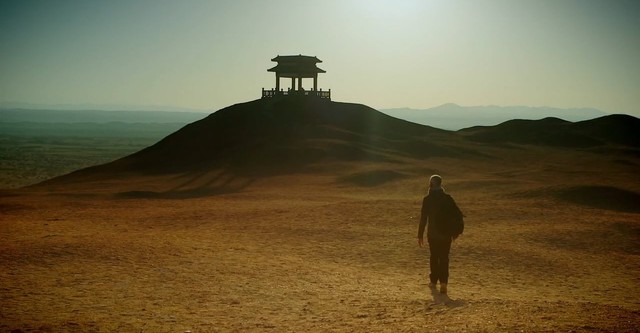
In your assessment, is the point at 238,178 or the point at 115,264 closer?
the point at 115,264

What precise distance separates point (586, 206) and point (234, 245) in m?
15.7

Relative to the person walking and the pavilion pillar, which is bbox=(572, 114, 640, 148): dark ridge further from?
the person walking

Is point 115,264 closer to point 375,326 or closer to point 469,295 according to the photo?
point 375,326

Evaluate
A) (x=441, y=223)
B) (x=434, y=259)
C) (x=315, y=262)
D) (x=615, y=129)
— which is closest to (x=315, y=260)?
(x=315, y=262)

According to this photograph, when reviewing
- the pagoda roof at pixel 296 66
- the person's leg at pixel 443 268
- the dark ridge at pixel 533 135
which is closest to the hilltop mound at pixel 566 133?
the dark ridge at pixel 533 135

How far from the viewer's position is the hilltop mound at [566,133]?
183 ft

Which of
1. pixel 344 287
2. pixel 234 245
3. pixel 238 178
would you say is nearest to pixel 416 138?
pixel 238 178

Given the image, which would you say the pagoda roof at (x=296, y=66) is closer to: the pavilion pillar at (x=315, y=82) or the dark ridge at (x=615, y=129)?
the pavilion pillar at (x=315, y=82)

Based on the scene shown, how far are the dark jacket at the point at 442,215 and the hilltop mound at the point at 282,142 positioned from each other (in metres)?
25.8

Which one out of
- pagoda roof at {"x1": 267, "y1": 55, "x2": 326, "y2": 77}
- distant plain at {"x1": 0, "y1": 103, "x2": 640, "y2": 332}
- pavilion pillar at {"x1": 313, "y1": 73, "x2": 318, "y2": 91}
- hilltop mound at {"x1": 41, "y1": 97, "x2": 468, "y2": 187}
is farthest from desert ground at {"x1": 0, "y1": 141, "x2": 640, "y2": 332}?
pavilion pillar at {"x1": 313, "y1": 73, "x2": 318, "y2": 91}

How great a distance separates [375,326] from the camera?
7941 mm

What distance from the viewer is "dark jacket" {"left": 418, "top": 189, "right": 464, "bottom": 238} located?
9.74m

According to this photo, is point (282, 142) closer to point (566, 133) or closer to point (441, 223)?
point (441, 223)

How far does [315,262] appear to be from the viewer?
13.2 m
